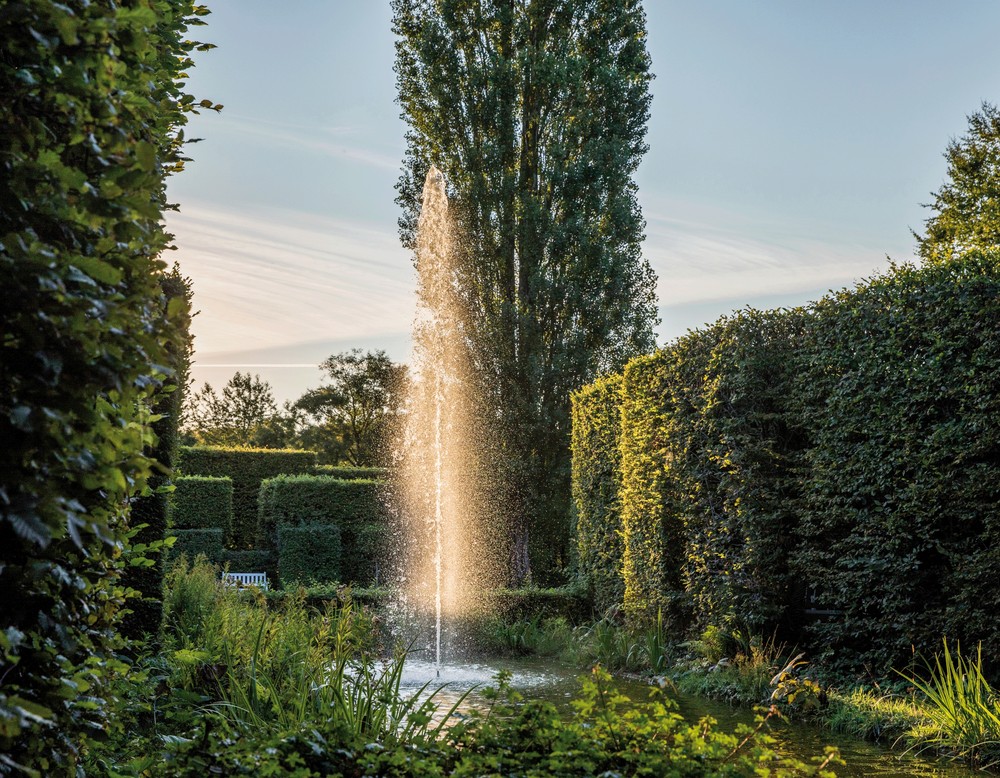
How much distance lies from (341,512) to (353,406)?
19.6 m

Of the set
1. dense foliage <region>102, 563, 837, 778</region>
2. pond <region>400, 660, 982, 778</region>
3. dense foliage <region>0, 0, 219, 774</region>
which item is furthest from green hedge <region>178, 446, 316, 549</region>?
dense foliage <region>0, 0, 219, 774</region>

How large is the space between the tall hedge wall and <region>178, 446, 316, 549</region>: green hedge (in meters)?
2.42

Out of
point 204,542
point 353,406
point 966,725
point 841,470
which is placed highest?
point 353,406

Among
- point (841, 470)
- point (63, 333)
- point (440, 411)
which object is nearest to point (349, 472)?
point (440, 411)

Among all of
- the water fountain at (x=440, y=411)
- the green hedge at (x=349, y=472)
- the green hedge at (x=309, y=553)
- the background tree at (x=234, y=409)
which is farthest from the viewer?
the background tree at (x=234, y=409)

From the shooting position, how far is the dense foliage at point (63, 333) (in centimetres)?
190

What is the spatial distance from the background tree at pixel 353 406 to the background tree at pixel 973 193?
67.0 feet

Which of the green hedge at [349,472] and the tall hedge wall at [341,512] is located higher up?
the green hedge at [349,472]

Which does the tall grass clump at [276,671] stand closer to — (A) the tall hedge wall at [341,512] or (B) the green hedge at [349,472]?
(A) the tall hedge wall at [341,512]

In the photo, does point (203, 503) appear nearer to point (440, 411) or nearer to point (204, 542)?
point (204, 542)

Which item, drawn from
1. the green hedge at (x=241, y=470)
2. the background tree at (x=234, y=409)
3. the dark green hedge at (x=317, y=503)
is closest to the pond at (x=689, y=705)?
the dark green hedge at (x=317, y=503)

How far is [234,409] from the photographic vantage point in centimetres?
4312

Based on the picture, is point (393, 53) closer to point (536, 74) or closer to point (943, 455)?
point (536, 74)

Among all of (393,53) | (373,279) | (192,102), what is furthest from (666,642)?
(393,53)
